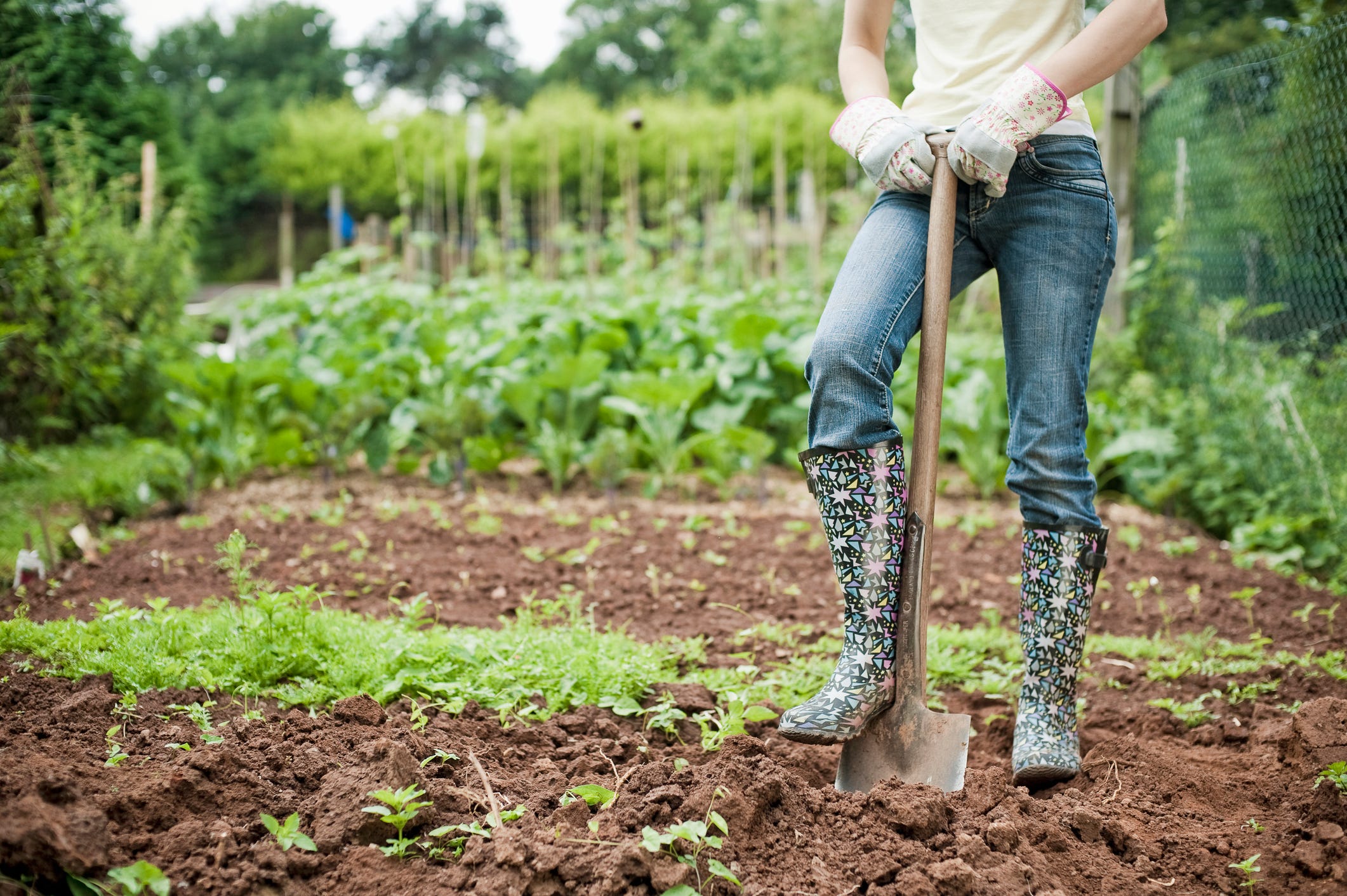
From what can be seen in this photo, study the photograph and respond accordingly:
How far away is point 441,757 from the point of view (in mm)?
1728

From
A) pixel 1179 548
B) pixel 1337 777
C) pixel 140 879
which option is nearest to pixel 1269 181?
pixel 1179 548

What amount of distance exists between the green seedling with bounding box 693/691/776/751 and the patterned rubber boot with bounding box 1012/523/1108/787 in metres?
0.48

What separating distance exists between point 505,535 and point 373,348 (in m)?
1.91

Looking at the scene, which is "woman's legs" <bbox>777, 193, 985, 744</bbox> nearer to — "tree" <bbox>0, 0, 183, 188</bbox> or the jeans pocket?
the jeans pocket

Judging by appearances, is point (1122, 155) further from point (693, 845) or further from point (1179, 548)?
point (693, 845)

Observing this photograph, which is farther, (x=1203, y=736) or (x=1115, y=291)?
(x=1115, y=291)

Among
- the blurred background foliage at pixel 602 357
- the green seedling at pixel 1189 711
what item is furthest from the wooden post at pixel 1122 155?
the green seedling at pixel 1189 711

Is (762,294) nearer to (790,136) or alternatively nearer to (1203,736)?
(1203,736)

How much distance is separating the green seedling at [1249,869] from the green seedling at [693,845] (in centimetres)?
75

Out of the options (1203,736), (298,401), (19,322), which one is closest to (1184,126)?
(1203,736)

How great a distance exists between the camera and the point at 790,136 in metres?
17.2

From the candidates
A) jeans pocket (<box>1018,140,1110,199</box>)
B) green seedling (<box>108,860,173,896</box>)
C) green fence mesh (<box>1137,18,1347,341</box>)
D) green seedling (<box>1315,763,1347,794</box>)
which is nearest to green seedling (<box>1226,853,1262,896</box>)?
green seedling (<box>1315,763,1347,794</box>)

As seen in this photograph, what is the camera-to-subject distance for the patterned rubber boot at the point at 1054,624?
189 centimetres

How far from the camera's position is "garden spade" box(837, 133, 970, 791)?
178 centimetres
